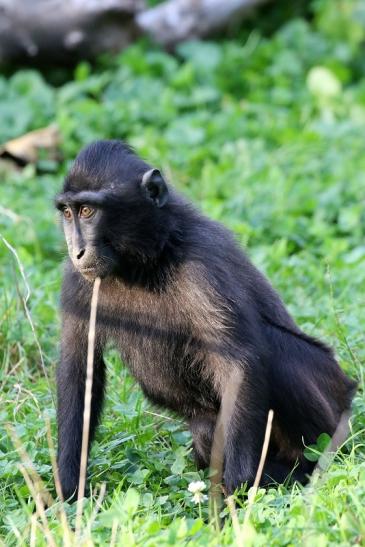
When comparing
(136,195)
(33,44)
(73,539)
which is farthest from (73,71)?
(73,539)

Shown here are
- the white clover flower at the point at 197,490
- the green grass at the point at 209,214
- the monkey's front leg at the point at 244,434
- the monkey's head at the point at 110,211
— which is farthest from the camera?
the monkey's head at the point at 110,211

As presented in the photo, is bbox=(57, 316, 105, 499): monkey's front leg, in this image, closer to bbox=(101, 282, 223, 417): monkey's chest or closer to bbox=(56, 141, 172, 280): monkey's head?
bbox=(101, 282, 223, 417): monkey's chest

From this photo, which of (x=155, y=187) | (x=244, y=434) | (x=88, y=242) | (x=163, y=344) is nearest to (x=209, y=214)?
(x=155, y=187)

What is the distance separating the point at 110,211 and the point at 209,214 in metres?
3.21

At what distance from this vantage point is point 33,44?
11.2 m

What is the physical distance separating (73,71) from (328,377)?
7.10 metres

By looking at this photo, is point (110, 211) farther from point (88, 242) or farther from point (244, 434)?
point (244, 434)

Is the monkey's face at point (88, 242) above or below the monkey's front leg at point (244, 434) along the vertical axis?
above

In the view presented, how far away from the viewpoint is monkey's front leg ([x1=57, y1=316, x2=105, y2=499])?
5.19m

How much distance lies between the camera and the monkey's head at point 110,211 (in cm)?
501

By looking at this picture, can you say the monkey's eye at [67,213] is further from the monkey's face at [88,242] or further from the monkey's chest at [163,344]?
the monkey's chest at [163,344]

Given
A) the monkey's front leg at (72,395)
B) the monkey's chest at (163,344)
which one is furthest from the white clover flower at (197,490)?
the monkey's front leg at (72,395)

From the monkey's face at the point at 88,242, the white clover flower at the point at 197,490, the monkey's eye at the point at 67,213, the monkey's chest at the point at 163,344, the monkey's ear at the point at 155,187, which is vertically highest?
the monkey's ear at the point at 155,187

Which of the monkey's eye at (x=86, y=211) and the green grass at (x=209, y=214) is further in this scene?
the monkey's eye at (x=86, y=211)
